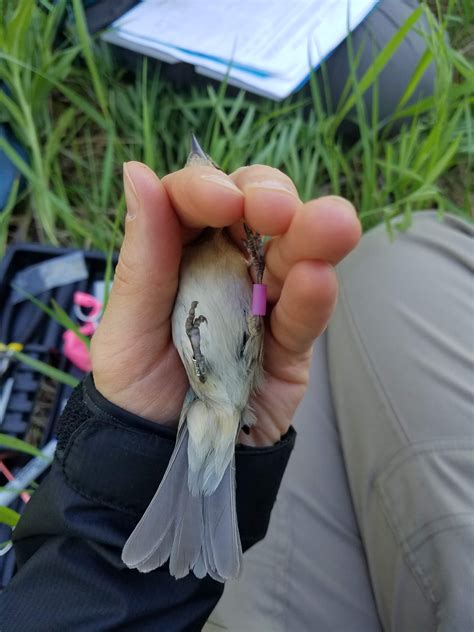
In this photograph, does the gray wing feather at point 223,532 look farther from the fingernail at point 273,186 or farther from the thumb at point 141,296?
the fingernail at point 273,186

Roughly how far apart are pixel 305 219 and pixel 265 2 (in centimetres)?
163

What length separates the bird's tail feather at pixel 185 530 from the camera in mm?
876

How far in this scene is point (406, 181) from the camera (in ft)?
6.09

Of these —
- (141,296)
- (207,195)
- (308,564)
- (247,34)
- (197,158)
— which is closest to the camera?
(207,195)

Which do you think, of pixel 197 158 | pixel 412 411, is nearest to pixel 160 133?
pixel 197 158

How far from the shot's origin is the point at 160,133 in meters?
2.07

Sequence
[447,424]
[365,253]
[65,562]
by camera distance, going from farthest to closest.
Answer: [365,253], [447,424], [65,562]

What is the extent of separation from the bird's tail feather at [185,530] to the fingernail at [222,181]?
0.40 m

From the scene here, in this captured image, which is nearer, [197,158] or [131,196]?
[131,196]

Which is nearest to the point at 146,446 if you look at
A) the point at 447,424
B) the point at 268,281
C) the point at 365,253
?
the point at 268,281

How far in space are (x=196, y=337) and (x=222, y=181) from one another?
0.26m

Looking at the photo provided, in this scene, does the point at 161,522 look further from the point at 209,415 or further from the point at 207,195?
the point at 207,195

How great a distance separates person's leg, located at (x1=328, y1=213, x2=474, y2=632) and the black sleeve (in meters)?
0.36

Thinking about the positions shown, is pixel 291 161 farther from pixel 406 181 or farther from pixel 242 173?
pixel 242 173
